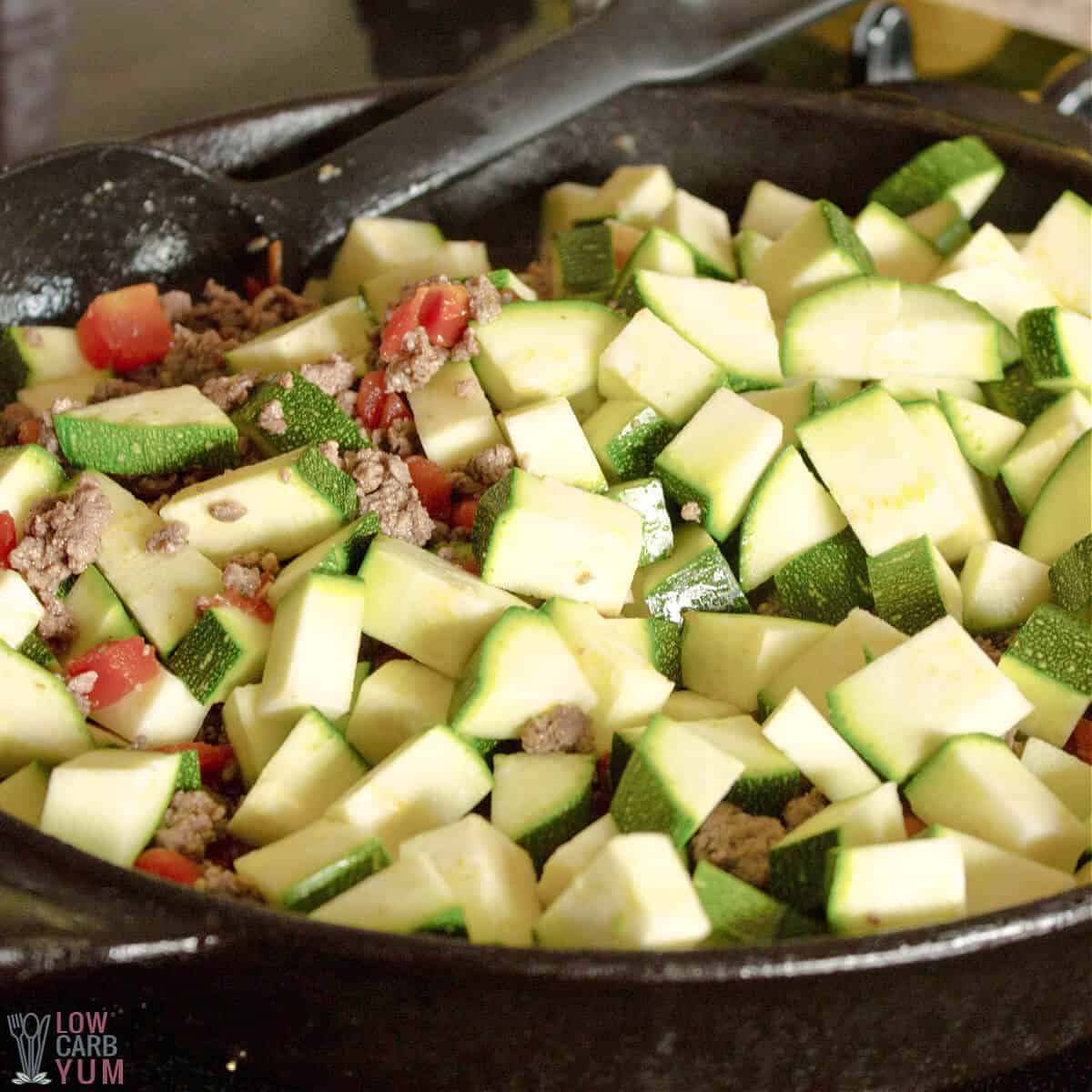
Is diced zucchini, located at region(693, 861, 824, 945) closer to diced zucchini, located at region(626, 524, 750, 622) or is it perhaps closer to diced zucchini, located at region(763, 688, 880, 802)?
diced zucchini, located at region(763, 688, 880, 802)

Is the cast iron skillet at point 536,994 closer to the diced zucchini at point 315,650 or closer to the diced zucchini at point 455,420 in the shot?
the diced zucchini at point 315,650

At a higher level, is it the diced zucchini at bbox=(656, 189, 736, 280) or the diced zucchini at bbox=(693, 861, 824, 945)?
the diced zucchini at bbox=(656, 189, 736, 280)

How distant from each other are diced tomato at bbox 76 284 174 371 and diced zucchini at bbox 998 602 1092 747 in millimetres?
1291

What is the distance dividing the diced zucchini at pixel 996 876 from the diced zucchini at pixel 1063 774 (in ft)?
0.48

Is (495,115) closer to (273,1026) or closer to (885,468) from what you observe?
(885,468)

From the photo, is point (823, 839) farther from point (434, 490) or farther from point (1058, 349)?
point (1058, 349)

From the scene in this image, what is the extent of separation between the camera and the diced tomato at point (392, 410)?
5.64 ft

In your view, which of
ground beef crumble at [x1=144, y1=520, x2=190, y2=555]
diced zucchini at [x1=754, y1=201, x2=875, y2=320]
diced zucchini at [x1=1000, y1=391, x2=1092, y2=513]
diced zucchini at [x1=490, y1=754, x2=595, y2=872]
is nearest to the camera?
diced zucchini at [x1=490, y1=754, x2=595, y2=872]

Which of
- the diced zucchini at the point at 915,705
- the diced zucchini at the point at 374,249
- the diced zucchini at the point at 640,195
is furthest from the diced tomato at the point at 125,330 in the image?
the diced zucchini at the point at 915,705

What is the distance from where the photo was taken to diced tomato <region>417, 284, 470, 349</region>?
5.56ft

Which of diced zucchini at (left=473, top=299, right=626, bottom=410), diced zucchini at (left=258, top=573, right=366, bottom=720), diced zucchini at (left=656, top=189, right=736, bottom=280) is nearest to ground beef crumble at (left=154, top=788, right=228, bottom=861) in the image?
diced zucchini at (left=258, top=573, right=366, bottom=720)

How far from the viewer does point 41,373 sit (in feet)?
6.42

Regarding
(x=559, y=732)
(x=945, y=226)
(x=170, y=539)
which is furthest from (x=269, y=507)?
(x=945, y=226)

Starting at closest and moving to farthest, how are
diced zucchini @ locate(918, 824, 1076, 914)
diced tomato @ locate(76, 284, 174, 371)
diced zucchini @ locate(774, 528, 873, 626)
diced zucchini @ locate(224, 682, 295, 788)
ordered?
diced zucchini @ locate(918, 824, 1076, 914) < diced zucchini @ locate(224, 682, 295, 788) < diced zucchini @ locate(774, 528, 873, 626) < diced tomato @ locate(76, 284, 174, 371)
